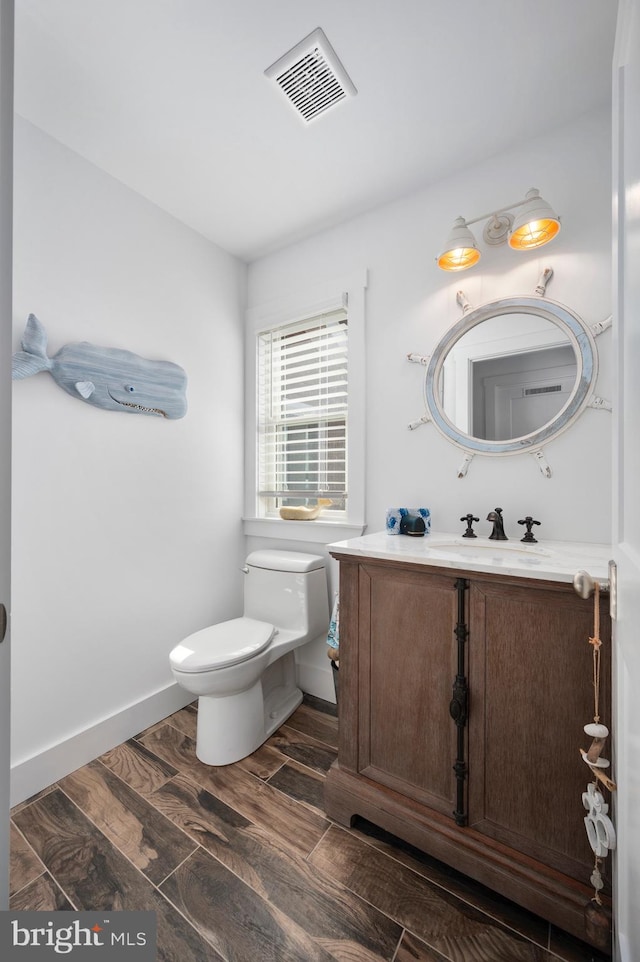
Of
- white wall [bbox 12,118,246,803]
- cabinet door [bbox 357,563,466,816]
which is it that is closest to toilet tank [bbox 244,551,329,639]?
white wall [bbox 12,118,246,803]

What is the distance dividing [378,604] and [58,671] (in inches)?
52.2

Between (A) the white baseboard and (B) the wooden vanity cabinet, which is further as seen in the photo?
(A) the white baseboard

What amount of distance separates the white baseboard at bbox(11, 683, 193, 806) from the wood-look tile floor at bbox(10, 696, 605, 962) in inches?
1.9

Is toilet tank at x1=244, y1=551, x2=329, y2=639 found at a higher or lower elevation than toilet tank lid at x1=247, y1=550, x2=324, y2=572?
lower

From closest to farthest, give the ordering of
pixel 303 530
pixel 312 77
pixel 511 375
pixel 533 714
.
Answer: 1. pixel 533 714
2. pixel 312 77
3. pixel 511 375
4. pixel 303 530

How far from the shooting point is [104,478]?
5.69 feet

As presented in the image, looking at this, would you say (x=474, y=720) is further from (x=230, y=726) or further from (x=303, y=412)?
(x=303, y=412)

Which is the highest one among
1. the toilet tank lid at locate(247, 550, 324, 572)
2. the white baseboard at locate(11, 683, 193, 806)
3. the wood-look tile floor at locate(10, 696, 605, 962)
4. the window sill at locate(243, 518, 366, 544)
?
the window sill at locate(243, 518, 366, 544)

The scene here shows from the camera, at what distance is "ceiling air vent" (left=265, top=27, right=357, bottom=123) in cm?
123

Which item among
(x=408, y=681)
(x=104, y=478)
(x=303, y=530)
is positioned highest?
(x=104, y=478)

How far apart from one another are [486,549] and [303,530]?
3.31ft

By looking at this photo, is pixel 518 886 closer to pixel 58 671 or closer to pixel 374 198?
pixel 58 671
